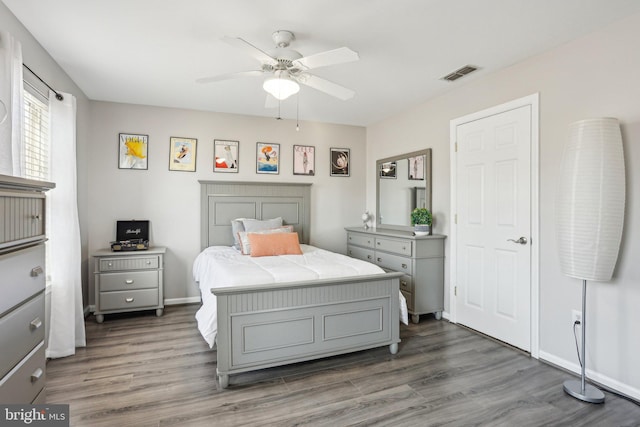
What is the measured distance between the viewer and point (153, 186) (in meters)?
4.35

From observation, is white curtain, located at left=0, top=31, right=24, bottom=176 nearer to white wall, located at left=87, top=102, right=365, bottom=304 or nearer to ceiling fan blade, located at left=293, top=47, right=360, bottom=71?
ceiling fan blade, located at left=293, top=47, right=360, bottom=71

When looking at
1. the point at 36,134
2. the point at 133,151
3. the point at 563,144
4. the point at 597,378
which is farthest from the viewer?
the point at 133,151

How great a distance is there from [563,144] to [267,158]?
344cm

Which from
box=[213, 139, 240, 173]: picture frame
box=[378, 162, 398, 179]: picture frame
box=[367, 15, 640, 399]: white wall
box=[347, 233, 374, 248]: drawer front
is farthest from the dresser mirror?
box=[213, 139, 240, 173]: picture frame

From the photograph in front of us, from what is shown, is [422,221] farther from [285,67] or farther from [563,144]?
[285,67]

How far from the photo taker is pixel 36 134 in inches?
113

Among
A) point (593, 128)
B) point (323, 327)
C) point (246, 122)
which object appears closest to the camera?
point (593, 128)

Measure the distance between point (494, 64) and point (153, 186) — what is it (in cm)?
404

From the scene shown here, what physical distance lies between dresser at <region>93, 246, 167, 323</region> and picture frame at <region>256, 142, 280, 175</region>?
1739mm

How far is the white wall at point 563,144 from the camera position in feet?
7.46

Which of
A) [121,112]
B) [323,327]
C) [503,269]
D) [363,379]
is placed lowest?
[363,379]

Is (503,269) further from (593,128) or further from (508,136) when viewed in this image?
(593,128)

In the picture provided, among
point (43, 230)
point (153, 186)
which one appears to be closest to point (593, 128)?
point (43, 230)

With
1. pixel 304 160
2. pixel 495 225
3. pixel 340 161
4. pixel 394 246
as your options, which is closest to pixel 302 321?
pixel 394 246
